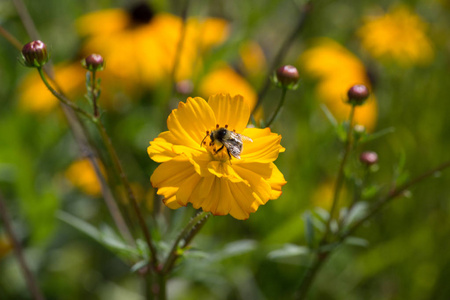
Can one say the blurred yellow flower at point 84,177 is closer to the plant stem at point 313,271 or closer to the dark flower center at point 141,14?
the dark flower center at point 141,14

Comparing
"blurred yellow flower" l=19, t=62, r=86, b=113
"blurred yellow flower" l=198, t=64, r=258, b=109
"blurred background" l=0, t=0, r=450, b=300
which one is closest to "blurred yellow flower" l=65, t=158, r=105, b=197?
"blurred background" l=0, t=0, r=450, b=300

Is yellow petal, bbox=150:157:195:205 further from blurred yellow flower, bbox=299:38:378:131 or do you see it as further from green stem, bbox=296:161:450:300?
blurred yellow flower, bbox=299:38:378:131

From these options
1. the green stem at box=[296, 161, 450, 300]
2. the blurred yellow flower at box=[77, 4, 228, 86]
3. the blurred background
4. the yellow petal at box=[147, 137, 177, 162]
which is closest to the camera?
the yellow petal at box=[147, 137, 177, 162]

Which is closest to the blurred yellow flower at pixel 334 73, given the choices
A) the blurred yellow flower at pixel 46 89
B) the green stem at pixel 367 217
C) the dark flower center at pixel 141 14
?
the dark flower center at pixel 141 14

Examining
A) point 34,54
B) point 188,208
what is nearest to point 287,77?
point 34,54

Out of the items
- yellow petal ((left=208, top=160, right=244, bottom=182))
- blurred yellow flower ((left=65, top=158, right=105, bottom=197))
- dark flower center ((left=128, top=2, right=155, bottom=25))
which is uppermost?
yellow petal ((left=208, top=160, right=244, bottom=182))

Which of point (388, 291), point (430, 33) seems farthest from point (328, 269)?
point (430, 33)
